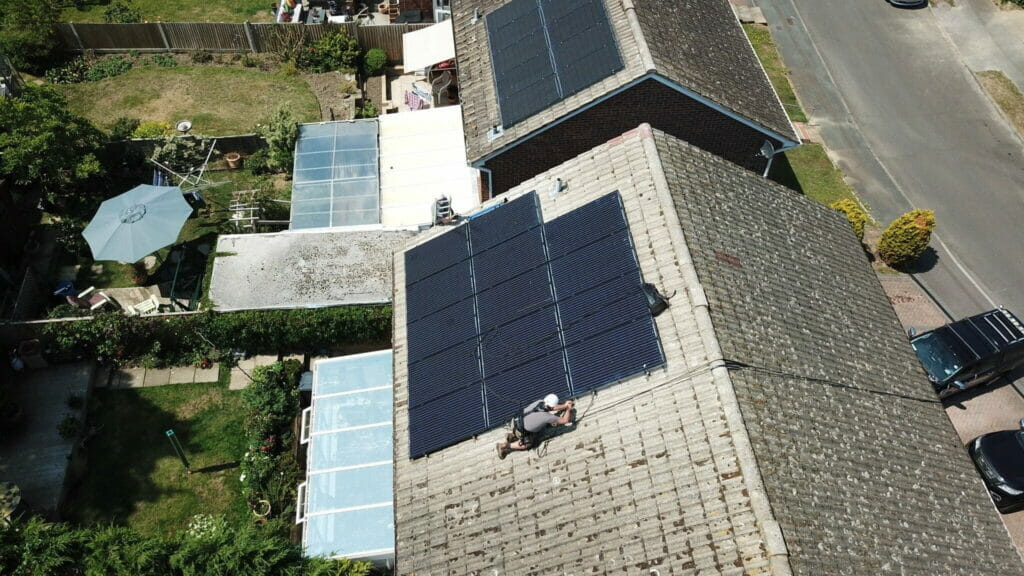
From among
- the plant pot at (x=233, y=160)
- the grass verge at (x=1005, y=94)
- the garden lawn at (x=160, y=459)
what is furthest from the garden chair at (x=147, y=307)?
the grass verge at (x=1005, y=94)

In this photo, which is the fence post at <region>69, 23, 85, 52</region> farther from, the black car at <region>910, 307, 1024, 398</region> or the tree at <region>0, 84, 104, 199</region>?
the black car at <region>910, 307, 1024, 398</region>

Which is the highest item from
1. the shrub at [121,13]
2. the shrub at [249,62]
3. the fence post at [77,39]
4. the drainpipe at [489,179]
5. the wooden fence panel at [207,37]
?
the shrub at [121,13]

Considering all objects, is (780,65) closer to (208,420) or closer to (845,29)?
(845,29)

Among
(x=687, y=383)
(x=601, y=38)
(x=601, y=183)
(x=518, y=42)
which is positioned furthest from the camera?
(x=518, y=42)

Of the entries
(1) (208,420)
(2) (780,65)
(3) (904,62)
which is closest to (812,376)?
(1) (208,420)

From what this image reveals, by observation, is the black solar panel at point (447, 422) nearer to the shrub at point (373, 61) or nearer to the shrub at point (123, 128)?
the shrub at point (123, 128)

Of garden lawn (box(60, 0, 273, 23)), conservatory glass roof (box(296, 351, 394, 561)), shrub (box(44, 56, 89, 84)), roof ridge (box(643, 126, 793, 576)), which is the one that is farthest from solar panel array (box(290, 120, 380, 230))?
shrub (box(44, 56, 89, 84))

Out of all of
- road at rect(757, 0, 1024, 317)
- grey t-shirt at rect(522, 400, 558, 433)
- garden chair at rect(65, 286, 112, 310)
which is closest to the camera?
grey t-shirt at rect(522, 400, 558, 433)
